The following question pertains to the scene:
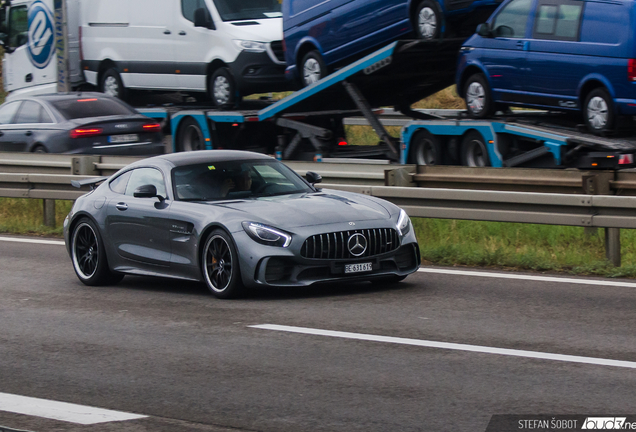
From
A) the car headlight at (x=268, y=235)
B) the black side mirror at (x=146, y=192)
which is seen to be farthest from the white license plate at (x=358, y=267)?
the black side mirror at (x=146, y=192)

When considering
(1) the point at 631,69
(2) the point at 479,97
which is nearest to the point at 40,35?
(2) the point at 479,97

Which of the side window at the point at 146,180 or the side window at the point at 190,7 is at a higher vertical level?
the side window at the point at 190,7

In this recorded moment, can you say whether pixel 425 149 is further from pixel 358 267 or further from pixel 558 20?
pixel 358 267

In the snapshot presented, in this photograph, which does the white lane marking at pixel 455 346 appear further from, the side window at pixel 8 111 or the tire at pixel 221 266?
the side window at pixel 8 111

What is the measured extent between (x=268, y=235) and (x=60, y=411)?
3402 mm

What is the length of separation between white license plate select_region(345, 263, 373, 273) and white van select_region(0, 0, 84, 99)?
15.4 meters

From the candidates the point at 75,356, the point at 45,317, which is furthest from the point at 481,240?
the point at 75,356

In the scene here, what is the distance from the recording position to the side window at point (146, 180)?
406 inches

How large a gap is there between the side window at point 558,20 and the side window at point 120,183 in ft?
20.0

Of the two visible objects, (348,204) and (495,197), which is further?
(495,197)

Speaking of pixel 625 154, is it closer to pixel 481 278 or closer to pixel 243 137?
pixel 481 278

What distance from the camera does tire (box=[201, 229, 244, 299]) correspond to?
9.14m

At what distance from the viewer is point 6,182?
Result: 15805 mm

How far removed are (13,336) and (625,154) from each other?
26.2 feet
